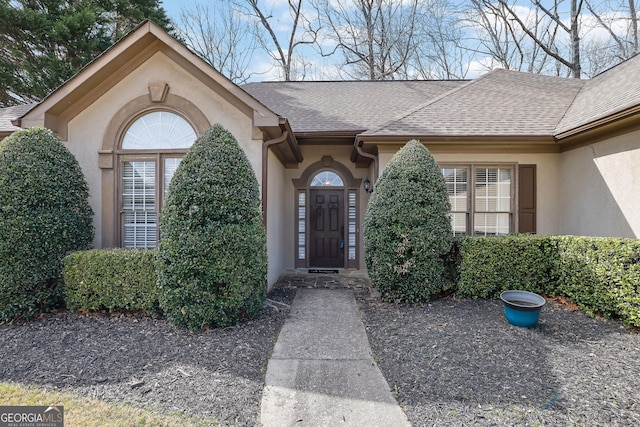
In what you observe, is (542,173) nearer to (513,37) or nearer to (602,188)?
(602,188)

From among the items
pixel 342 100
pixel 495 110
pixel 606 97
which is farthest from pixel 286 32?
pixel 606 97

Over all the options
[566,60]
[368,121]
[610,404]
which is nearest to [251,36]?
[368,121]

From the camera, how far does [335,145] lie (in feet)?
27.7

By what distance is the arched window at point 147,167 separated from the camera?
19.8ft

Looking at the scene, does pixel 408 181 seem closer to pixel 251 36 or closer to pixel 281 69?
pixel 281 69

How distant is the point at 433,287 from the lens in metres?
5.57

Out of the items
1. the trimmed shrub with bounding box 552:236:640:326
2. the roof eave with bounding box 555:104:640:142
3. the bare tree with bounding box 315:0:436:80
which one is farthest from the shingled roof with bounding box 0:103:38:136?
the bare tree with bounding box 315:0:436:80

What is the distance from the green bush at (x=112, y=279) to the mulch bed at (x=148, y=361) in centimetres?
25

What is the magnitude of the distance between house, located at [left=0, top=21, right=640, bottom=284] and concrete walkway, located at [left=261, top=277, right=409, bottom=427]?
8.03 feet

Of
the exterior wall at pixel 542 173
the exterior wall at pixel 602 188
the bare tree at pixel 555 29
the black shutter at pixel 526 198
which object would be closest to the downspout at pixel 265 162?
the exterior wall at pixel 542 173

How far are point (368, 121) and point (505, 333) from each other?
232 inches

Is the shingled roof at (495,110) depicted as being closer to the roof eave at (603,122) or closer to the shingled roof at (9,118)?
the roof eave at (603,122)

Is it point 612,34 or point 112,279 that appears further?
point 612,34

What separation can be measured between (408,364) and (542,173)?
5.93m
